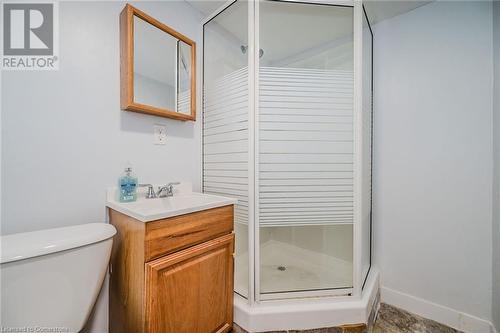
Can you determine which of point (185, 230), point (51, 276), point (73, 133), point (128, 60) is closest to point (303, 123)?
point (185, 230)

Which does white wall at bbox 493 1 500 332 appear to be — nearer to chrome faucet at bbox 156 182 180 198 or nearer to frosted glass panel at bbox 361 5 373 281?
frosted glass panel at bbox 361 5 373 281

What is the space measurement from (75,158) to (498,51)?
2.45 metres

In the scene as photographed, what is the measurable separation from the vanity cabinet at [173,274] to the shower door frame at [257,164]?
0.17 meters

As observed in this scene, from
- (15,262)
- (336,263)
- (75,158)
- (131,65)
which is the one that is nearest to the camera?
(15,262)

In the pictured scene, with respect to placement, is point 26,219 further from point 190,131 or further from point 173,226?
point 190,131

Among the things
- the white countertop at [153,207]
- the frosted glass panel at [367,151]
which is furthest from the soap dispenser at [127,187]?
the frosted glass panel at [367,151]

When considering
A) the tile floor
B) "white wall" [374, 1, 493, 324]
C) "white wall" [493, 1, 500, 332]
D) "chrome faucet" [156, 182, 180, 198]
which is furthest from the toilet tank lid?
"white wall" [493, 1, 500, 332]

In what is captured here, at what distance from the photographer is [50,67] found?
37.5 inches

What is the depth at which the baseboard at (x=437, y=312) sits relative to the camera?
125 centimetres

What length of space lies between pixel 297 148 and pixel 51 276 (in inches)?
50.2

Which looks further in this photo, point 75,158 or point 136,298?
point 75,158

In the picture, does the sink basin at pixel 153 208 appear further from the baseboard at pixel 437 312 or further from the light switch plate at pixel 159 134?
the baseboard at pixel 437 312

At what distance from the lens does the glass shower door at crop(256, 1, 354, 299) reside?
127cm

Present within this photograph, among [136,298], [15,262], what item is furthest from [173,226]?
[15,262]
